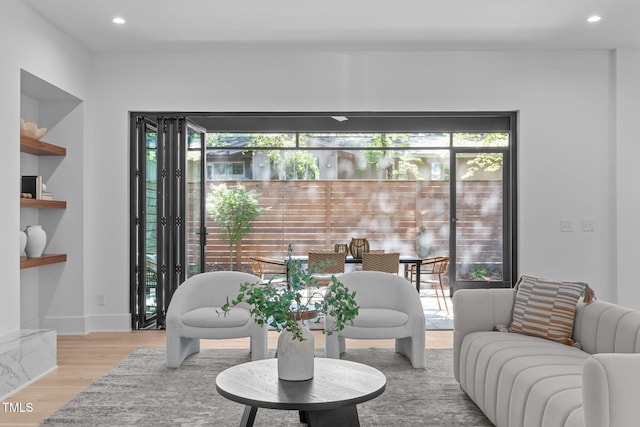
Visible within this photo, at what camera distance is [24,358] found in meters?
3.95

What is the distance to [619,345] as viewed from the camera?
286 centimetres

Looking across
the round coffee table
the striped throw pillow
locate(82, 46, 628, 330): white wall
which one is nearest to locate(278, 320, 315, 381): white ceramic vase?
the round coffee table

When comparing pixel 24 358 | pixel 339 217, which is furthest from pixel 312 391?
pixel 339 217

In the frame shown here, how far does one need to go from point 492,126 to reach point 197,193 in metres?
4.16

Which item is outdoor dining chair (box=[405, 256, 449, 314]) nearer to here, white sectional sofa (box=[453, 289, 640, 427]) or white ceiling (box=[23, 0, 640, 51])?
white ceiling (box=[23, 0, 640, 51])

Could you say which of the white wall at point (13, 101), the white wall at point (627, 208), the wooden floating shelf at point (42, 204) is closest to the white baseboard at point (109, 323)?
the wooden floating shelf at point (42, 204)

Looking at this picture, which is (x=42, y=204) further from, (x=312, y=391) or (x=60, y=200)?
(x=312, y=391)

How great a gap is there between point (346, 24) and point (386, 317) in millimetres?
2563

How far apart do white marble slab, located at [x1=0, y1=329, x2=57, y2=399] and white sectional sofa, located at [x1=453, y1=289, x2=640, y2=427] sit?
2851 mm

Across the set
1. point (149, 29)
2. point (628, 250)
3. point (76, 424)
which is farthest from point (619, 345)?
point (149, 29)

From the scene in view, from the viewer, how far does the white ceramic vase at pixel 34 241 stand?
16.7ft

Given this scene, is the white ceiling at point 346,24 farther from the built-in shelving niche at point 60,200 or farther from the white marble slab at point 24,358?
the white marble slab at point 24,358

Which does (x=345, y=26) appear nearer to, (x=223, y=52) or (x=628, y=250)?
(x=223, y=52)

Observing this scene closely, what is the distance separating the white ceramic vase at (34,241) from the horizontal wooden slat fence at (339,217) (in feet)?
13.4
